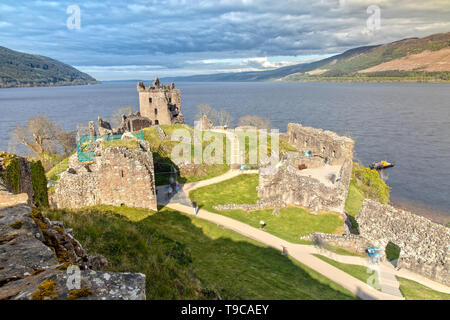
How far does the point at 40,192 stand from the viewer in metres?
18.8

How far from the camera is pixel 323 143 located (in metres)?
47.0

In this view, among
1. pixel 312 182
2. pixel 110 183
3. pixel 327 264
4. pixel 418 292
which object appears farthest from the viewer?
pixel 312 182

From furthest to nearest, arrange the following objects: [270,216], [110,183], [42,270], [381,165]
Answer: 1. [381,165]
2. [270,216]
3. [110,183]
4. [42,270]

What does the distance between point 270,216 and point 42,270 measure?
25.6 m

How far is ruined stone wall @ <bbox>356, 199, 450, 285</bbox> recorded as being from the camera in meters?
18.9

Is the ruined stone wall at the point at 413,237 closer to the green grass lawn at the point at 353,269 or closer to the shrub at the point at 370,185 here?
the green grass lawn at the point at 353,269

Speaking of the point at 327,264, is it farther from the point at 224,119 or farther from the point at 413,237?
the point at 224,119

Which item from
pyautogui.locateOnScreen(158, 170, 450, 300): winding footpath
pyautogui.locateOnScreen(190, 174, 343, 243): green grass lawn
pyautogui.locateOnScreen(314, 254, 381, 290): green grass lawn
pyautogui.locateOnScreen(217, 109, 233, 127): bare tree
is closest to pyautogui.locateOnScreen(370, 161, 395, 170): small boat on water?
pyautogui.locateOnScreen(190, 174, 343, 243): green grass lawn

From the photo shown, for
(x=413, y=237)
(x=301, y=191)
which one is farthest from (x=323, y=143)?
(x=413, y=237)

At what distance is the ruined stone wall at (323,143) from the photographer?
136 feet
